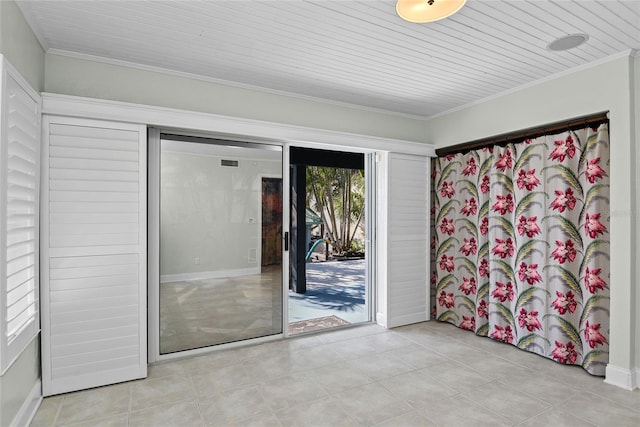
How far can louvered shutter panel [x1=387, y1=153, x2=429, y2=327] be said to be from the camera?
13.1 ft

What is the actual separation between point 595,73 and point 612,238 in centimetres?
129

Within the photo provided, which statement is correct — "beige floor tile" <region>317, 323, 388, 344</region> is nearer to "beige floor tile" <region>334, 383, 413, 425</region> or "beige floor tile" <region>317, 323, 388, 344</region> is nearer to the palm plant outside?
"beige floor tile" <region>334, 383, 413, 425</region>

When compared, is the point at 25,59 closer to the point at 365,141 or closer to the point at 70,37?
the point at 70,37

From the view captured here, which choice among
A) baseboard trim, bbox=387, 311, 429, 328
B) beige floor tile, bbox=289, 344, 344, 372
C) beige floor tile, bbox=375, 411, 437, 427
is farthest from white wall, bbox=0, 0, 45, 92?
baseboard trim, bbox=387, 311, 429, 328

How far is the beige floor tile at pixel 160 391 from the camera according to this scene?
2369 mm

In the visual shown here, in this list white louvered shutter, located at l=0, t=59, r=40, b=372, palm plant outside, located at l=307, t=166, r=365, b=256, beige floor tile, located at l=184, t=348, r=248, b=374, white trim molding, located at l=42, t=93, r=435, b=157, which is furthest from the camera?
palm plant outside, located at l=307, t=166, r=365, b=256

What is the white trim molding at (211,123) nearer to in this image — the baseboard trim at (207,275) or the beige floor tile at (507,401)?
the baseboard trim at (207,275)

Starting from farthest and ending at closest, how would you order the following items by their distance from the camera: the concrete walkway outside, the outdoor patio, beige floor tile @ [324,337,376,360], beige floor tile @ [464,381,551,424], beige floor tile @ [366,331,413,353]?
1. the concrete walkway outside
2. the outdoor patio
3. beige floor tile @ [366,331,413,353]
4. beige floor tile @ [324,337,376,360]
5. beige floor tile @ [464,381,551,424]

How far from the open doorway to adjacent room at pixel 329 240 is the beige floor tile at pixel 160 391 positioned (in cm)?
138

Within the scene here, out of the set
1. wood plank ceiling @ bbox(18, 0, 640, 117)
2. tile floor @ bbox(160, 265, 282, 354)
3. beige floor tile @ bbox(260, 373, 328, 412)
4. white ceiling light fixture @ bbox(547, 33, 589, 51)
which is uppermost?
wood plank ceiling @ bbox(18, 0, 640, 117)

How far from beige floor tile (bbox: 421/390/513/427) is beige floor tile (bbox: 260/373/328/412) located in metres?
0.72

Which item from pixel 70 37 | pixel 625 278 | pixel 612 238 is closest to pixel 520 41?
pixel 612 238

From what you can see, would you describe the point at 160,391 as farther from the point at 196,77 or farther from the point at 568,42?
the point at 568,42

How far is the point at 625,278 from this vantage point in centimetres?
256
